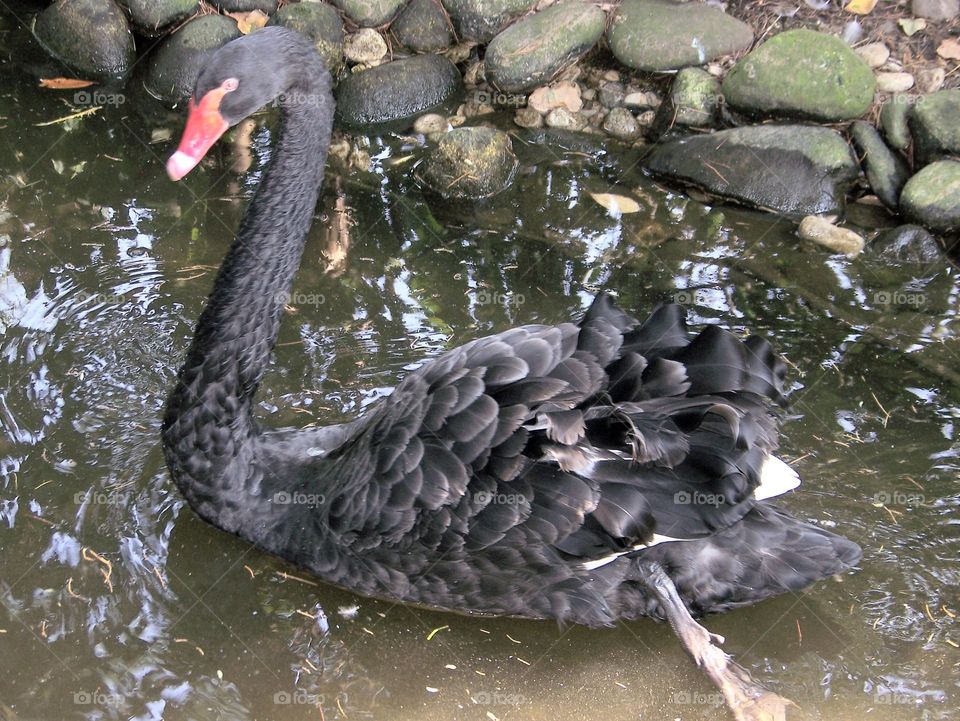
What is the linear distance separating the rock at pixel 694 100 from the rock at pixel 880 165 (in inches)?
29.7

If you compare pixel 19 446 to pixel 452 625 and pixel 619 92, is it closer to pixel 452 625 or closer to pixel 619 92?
pixel 452 625

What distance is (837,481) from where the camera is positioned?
3465 mm

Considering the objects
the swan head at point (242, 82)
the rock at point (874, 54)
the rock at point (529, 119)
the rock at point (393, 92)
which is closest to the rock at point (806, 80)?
the rock at point (874, 54)

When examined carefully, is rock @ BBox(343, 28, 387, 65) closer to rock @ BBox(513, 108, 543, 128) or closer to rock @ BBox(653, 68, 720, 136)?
rock @ BBox(513, 108, 543, 128)

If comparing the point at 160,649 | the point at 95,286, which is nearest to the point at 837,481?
the point at 160,649

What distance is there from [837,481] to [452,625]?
143 cm

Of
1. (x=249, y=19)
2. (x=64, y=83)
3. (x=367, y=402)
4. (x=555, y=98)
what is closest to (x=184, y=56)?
(x=249, y=19)

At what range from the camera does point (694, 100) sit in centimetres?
548

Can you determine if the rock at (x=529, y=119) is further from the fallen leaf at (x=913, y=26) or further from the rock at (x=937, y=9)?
the rock at (x=937, y=9)

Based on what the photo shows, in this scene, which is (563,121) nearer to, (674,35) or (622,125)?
(622,125)

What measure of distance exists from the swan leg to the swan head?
1.79 metres

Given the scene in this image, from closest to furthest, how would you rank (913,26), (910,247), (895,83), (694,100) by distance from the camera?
(910,247) → (895,83) → (694,100) → (913,26)

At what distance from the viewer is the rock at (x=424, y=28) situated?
19.6ft

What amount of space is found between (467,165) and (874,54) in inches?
94.6
